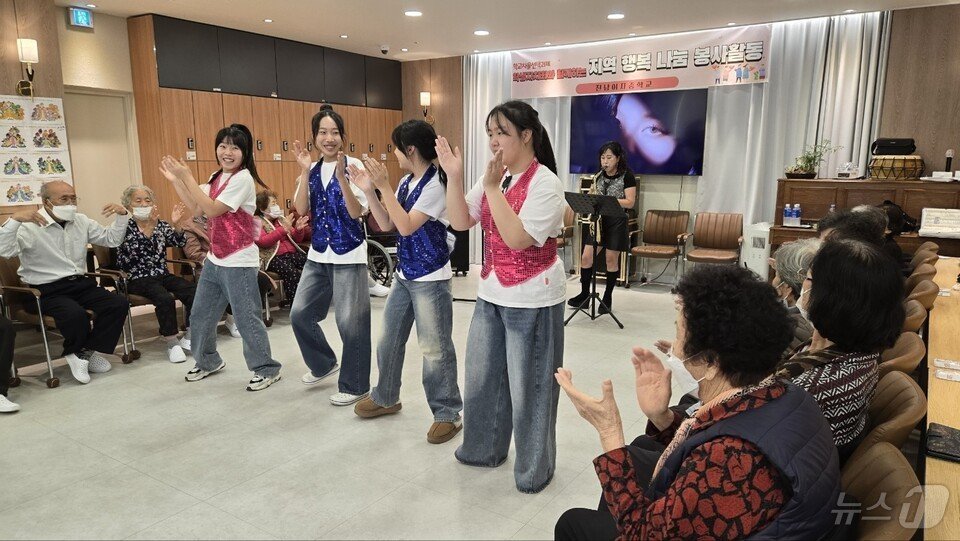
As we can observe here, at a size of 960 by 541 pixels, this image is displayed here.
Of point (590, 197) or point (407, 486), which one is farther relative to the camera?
point (590, 197)

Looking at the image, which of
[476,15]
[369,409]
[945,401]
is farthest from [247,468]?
[476,15]

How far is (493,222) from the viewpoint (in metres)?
2.40

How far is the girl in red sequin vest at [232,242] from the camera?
11.2 ft

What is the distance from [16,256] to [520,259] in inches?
141

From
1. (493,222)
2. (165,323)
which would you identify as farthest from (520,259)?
(165,323)

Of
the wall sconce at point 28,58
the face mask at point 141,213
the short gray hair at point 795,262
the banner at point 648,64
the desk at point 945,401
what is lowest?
the desk at point 945,401

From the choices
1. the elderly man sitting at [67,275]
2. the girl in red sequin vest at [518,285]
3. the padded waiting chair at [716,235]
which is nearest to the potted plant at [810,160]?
the padded waiting chair at [716,235]

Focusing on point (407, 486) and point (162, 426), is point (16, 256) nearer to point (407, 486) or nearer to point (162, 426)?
point (162, 426)

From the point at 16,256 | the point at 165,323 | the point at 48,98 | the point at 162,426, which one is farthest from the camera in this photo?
the point at 48,98

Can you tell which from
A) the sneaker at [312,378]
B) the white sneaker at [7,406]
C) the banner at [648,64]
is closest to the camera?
the white sneaker at [7,406]

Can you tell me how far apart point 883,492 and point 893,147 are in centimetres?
557

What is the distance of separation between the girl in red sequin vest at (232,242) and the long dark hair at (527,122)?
181cm

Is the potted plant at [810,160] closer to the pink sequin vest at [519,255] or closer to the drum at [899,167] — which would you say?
the drum at [899,167]

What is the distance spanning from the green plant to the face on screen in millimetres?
1315
